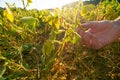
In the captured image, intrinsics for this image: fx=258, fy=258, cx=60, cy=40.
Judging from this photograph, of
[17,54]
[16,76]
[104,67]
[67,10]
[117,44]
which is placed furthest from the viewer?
[67,10]

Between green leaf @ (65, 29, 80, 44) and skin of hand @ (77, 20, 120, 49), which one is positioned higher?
green leaf @ (65, 29, 80, 44)

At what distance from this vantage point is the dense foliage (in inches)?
36.7

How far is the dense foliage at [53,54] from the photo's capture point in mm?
932

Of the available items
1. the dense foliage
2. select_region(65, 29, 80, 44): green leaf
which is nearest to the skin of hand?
the dense foliage

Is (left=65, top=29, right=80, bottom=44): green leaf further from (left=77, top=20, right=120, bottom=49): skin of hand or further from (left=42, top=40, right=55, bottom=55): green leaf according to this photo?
(left=77, top=20, right=120, bottom=49): skin of hand

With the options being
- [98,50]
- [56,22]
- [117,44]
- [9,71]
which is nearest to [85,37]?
[98,50]

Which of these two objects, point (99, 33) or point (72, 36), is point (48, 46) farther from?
point (99, 33)

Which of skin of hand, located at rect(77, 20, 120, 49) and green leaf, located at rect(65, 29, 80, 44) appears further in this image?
skin of hand, located at rect(77, 20, 120, 49)

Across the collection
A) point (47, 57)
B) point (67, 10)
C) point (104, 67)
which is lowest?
point (104, 67)

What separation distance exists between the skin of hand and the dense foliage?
3 centimetres

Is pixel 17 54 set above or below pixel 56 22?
below

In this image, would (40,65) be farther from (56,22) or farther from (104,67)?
(104,67)

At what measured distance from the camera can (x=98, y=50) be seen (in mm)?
1230

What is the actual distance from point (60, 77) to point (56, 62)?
0.06 meters
